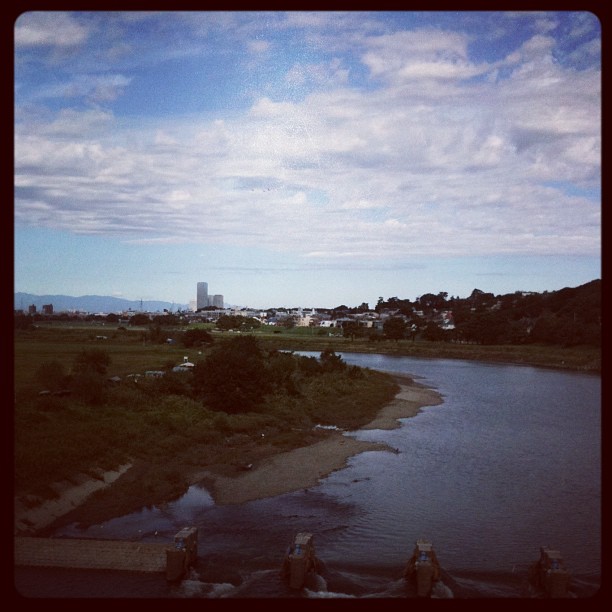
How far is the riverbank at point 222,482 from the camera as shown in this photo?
16.9 feet

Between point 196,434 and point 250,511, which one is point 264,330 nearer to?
point 196,434

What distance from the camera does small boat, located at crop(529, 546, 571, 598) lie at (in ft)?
12.1

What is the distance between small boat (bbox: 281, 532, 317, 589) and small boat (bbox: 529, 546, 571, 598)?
1522 mm

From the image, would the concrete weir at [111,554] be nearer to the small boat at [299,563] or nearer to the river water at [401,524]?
the river water at [401,524]

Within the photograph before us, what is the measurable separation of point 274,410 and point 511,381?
8.73 m

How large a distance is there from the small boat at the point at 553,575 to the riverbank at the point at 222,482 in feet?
9.78

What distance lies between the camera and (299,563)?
155 inches

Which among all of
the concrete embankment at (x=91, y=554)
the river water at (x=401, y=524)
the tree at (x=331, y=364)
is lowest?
the river water at (x=401, y=524)

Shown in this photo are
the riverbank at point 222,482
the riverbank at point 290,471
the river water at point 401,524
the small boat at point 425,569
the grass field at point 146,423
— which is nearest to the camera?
the small boat at point 425,569

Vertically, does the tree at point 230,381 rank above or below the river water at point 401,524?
above

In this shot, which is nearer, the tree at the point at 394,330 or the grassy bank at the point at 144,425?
the grassy bank at the point at 144,425

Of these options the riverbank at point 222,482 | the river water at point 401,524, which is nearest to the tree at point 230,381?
the riverbank at point 222,482

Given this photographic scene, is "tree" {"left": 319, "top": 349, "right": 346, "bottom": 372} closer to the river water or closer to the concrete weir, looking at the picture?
the river water

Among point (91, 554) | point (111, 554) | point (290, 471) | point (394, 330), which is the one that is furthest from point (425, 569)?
point (394, 330)
